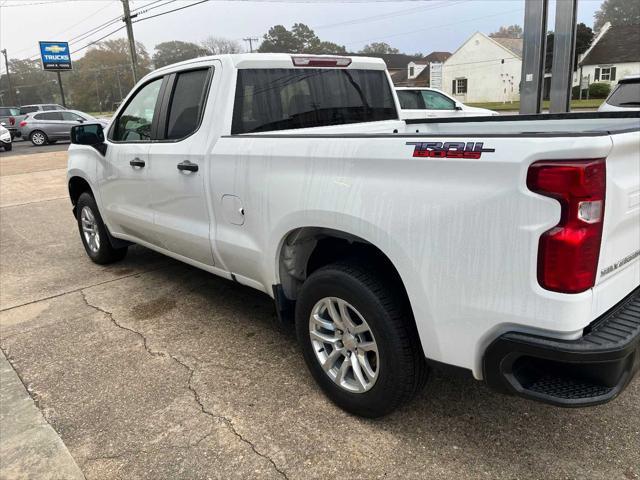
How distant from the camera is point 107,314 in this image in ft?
14.4

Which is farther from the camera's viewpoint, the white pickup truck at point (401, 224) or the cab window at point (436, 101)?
the cab window at point (436, 101)

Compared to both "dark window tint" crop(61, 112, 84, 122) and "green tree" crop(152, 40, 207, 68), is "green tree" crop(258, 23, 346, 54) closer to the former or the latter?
"green tree" crop(152, 40, 207, 68)

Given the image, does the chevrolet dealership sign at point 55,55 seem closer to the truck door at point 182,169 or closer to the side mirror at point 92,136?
the side mirror at point 92,136

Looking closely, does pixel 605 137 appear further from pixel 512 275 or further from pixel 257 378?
pixel 257 378

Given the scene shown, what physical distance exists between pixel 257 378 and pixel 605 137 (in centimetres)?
231

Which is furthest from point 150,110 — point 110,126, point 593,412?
point 593,412

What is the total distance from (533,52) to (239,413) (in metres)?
8.15

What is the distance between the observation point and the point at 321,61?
385 cm

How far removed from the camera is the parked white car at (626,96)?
637cm

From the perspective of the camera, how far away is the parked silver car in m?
26.6

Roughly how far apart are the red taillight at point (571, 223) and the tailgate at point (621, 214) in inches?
2.5

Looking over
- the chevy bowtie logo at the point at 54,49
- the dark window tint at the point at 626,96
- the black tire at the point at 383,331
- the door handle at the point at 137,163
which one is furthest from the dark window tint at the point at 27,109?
the black tire at the point at 383,331

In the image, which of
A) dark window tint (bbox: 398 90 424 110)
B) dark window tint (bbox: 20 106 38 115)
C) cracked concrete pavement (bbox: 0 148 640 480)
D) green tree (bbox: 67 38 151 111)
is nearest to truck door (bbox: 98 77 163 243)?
cracked concrete pavement (bbox: 0 148 640 480)

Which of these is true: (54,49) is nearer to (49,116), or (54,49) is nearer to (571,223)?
(49,116)
